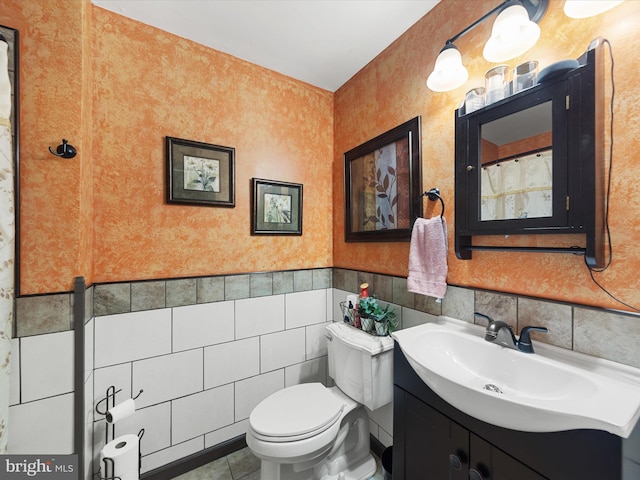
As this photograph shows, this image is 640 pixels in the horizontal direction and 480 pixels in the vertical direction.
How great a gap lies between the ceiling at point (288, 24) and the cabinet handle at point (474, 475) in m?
1.93

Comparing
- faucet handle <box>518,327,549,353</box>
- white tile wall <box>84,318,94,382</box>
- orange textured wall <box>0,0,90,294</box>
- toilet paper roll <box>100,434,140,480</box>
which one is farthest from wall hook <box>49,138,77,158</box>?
faucet handle <box>518,327,549,353</box>

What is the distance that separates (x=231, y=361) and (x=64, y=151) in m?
1.33

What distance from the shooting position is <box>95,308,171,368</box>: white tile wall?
1339 mm

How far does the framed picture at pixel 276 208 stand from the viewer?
1758 millimetres

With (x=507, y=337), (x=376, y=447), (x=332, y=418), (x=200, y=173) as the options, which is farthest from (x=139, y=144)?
(x=376, y=447)

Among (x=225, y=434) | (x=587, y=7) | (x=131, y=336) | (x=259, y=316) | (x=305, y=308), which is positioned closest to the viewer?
(x=587, y=7)

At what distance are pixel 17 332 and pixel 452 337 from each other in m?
1.71

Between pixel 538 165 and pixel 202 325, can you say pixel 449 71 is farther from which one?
pixel 202 325

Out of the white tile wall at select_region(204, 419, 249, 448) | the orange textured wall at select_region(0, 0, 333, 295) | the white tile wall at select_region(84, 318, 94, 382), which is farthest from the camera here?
the white tile wall at select_region(204, 419, 249, 448)

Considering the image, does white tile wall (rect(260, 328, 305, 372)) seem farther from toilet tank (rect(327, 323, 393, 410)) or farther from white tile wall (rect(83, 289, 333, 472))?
toilet tank (rect(327, 323, 393, 410))

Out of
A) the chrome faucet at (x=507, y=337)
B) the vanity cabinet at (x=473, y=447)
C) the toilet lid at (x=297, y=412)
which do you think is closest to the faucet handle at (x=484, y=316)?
the chrome faucet at (x=507, y=337)

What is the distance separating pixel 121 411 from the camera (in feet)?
4.11

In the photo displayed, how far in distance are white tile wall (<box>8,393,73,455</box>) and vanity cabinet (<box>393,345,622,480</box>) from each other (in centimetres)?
134

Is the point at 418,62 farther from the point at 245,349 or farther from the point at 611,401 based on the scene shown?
the point at 245,349
